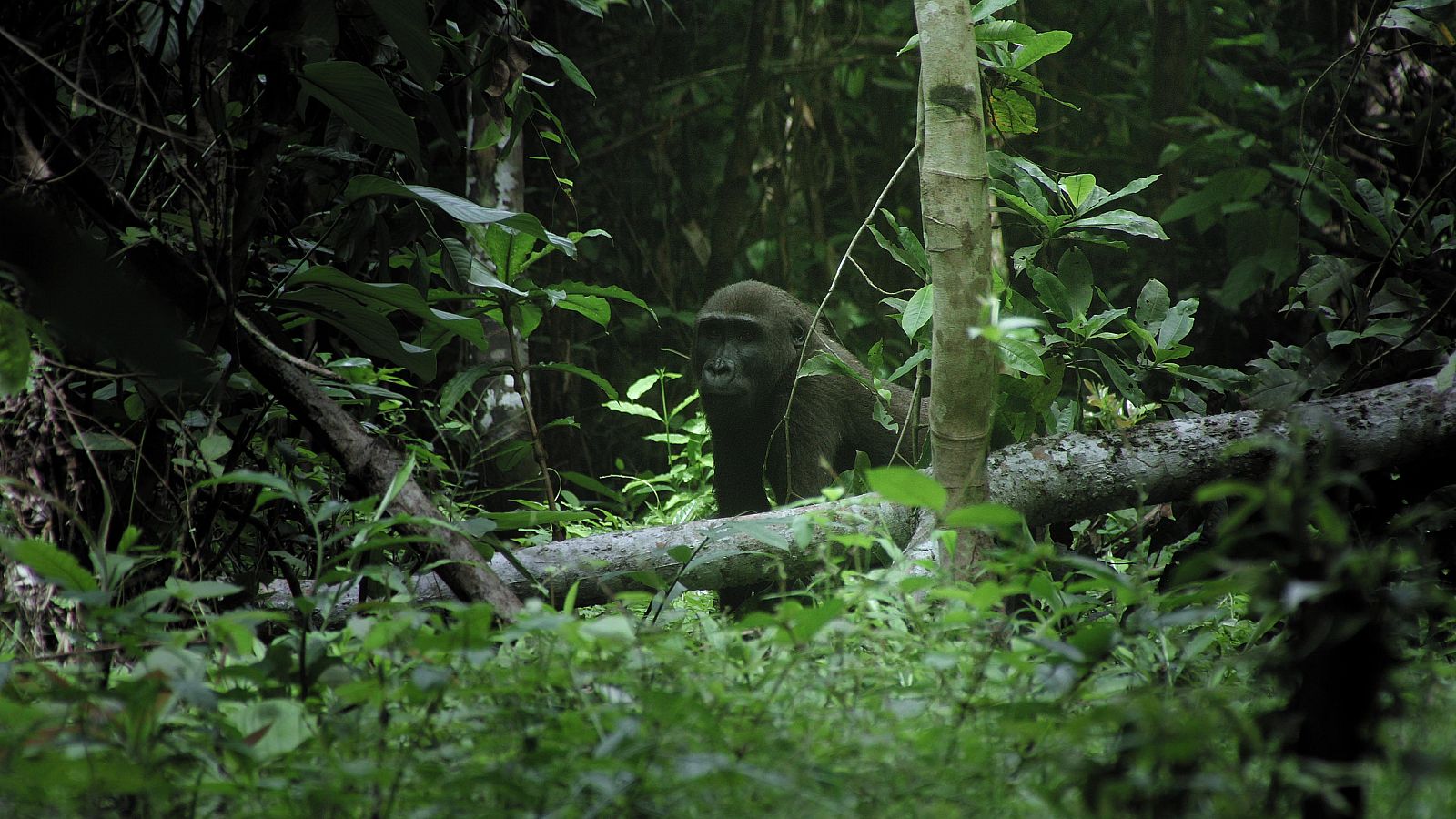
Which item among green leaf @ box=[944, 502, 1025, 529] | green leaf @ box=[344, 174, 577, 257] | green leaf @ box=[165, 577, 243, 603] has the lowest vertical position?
green leaf @ box=[165, 577, 243, 603]

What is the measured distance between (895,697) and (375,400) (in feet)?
8.49

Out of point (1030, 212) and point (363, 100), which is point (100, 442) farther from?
point (1030, 212)

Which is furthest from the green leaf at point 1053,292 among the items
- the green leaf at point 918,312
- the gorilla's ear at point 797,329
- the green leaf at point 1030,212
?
the gorilla's ear at point 797,329

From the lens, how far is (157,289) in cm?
281

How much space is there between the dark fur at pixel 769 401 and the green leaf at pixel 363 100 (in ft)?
8.63

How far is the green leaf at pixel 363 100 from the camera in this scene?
9.13 ft

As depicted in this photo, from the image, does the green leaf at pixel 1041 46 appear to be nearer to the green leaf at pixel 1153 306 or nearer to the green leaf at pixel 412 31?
the green leaf at pixel 1153 306

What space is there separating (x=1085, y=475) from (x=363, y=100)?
253 cm

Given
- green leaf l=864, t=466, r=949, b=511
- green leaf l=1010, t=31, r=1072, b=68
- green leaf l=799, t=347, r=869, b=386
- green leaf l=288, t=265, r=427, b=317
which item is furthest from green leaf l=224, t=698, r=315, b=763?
green leaf l=1010, t=31, r=1072, b=68

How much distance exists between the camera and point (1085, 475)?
3.81 meters

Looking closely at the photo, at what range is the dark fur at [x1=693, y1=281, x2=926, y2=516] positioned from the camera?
17.6ft

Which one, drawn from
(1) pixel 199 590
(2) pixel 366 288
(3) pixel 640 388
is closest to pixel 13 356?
(2) pixel 366 288

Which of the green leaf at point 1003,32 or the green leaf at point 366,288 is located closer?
the green leaf at point 366,288

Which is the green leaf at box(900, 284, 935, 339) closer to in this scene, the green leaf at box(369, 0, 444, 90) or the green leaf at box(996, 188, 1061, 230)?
the green leaf at box(996, 188, 1061, 230)
